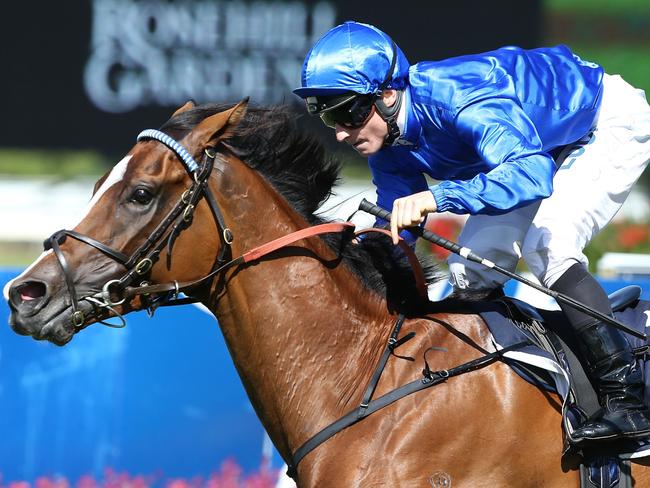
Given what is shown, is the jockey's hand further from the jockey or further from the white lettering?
the white lettering

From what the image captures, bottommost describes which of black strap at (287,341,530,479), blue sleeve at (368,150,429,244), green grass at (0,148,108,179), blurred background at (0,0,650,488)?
green grass at (0,148,108,179)

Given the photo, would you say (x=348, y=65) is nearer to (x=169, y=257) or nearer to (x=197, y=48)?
(x=169, y=257)

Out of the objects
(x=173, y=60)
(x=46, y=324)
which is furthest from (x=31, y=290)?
(x=173, y=60)

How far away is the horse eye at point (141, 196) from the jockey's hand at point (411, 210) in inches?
27.6

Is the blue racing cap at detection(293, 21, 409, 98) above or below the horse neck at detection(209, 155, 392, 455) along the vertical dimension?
above

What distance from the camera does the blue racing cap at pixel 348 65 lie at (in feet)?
9.74

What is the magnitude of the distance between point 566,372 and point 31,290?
1.55m

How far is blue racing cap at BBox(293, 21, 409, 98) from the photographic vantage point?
117 inches

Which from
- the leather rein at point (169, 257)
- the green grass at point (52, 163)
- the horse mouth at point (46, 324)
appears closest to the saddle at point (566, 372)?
the leather rein at point (169, 257)

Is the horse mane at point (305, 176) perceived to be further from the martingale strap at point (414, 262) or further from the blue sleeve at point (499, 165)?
the blue sleeve at point (499, 165)

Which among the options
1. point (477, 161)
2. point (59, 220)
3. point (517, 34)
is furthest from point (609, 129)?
point (59, 220)

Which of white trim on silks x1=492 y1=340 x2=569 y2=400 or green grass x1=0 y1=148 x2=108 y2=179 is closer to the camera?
white trim on silks x1=492 y1=340 x2=569 y2=400

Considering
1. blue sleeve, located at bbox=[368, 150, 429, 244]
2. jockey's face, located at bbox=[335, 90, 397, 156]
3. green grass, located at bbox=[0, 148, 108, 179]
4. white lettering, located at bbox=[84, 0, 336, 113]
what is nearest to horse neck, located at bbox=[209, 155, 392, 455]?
jockey's face, located at bbox=[335, 90, 397, 156]

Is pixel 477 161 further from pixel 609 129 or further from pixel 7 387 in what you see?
pixel 7 387
